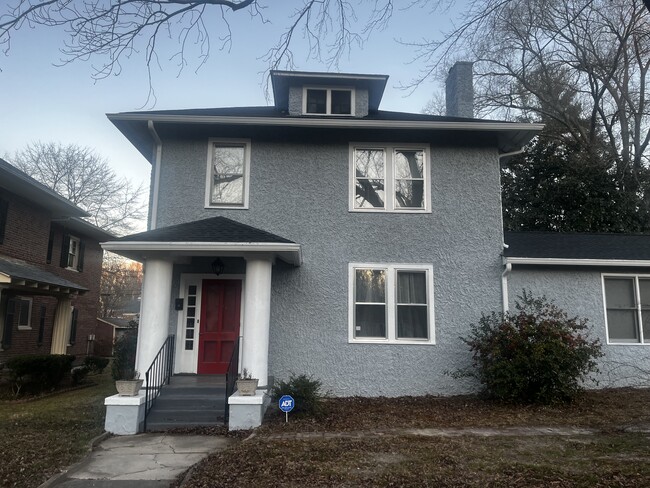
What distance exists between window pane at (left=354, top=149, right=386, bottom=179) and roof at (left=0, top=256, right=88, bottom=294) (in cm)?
864

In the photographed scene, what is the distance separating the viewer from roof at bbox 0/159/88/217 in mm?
13456

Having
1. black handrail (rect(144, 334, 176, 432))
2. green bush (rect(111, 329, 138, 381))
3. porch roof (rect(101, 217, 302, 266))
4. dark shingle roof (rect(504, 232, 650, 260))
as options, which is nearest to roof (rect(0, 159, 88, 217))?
green bush (rect(111, 329, 138, 381))

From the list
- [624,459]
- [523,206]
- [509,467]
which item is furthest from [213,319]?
[523,206]

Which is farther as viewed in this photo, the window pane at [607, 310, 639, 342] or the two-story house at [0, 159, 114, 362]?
the two-story house at [0, 159, 114, 362]

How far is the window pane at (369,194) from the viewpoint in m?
10.1

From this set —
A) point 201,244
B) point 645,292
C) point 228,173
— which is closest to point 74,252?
point 228,173

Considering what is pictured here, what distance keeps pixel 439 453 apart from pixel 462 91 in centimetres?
955

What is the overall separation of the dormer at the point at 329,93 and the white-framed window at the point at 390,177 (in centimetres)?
135

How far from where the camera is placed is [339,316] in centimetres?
958

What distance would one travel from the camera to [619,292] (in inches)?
410

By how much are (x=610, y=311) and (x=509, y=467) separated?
6.47 metres

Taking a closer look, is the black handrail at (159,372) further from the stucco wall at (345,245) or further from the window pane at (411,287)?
the window pane at (411,287)

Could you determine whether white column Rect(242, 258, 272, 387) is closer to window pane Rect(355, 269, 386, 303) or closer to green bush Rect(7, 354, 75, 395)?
window pane Rect(355, 269, 386, 303)

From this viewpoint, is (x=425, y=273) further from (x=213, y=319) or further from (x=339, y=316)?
(x=213, y=319)
